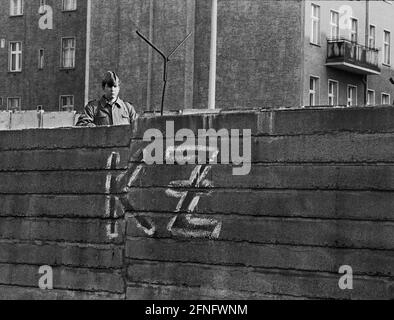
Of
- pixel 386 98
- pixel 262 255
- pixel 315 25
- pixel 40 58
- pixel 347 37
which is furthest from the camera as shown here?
pixel 40 58

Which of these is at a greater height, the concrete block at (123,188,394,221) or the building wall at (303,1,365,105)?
the building wall at (303,1,365,105)

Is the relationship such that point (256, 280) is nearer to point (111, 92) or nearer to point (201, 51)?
point (111, 92)

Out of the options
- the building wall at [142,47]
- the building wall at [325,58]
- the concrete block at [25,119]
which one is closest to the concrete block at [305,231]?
the concrete block at [25,119]

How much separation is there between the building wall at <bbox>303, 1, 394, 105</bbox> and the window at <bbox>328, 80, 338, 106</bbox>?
0.21 m

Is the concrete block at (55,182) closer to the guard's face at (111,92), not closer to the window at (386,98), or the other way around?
the guard's face at (111,92)

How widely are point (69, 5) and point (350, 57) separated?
15131 mm

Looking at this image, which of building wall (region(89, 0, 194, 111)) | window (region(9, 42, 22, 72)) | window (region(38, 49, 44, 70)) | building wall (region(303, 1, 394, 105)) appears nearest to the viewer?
building wall (region(303, 1, 394, 105))

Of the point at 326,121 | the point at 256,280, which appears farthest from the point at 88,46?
the point at 326,121

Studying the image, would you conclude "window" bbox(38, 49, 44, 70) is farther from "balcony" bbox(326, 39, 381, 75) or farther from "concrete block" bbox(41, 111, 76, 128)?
"concrete block" bbox(41, 111, 76, 128)

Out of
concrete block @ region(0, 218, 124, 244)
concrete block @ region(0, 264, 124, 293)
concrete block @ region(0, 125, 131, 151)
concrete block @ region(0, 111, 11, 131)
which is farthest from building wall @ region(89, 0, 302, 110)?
Answer: concrete block @ region(0, 264, 124, 293)

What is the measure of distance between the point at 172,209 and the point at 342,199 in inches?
56.9

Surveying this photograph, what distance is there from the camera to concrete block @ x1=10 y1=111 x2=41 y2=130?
33938mm

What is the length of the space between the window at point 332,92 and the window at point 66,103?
13159mm

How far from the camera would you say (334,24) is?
43312 mm
